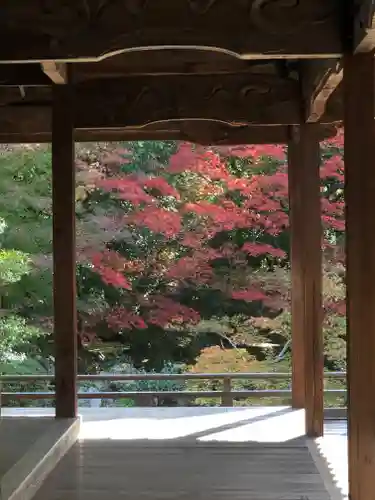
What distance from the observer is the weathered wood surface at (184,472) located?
133 inches

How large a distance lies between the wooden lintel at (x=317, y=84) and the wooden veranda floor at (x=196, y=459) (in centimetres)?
213

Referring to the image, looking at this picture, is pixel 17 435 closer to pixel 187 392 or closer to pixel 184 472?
pixel 184 472

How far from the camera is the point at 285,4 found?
283 centimetres

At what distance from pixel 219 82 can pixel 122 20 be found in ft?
5.55

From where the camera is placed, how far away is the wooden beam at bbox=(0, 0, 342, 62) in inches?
111

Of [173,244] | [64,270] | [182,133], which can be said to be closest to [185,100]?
[182,133]

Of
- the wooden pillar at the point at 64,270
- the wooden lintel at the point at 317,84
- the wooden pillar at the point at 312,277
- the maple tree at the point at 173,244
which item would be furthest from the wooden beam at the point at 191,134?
the maple tree at the point at 173,244

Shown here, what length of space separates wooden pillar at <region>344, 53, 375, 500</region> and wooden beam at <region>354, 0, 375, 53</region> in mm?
71

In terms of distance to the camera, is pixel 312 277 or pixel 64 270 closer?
pixel 312 277

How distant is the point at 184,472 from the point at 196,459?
10.2 inches

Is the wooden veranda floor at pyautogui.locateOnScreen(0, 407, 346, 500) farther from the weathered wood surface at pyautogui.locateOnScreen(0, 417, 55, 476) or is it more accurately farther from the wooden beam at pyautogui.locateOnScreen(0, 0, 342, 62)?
the wooden beam at pyautogui.locateOnScreen(0, 0, 342, 62)

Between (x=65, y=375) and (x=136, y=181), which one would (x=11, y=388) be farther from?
(x=65, y=375)

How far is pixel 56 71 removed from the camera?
154 inches

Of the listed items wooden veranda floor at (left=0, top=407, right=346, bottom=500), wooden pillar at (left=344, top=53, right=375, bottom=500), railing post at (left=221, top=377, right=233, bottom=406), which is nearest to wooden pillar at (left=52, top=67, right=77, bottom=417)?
wooden veranda floor at (left=0, top=407, right=346, bottom=500)
